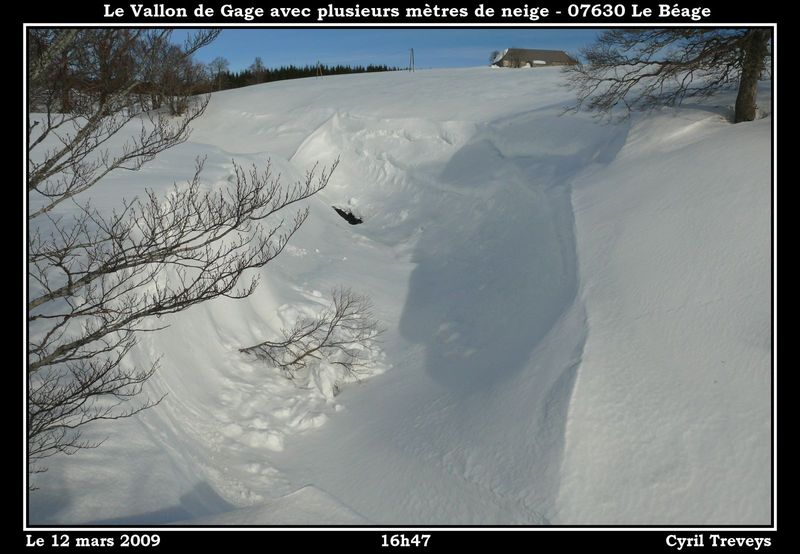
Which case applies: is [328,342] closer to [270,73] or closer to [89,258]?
[89,258]

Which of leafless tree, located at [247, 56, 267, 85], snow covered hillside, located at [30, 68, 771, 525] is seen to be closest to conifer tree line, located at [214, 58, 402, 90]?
leafless tree, located at [247, 56, 267, 85]

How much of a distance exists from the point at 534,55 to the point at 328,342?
48550 millimetres

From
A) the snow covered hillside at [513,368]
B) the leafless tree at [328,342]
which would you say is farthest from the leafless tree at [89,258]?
the leafless tree at [328,342]

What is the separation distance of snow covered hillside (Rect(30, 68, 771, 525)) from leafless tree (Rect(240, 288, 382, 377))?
12.7 inches

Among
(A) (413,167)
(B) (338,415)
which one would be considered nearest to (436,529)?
(B) (338,415)

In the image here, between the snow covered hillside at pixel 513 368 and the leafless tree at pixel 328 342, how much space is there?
1.06 ft

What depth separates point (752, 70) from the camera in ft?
38.7

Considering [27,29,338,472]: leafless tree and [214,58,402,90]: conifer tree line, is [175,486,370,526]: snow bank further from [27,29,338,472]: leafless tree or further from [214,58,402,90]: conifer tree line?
[214,58,402,90]: conifer tree line

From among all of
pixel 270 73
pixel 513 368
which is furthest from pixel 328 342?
pixel 270 73

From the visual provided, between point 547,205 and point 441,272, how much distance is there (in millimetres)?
3101

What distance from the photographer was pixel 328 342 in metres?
12.0

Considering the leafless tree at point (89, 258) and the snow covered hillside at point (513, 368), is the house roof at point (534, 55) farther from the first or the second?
the leafless tree at point (89, 258)

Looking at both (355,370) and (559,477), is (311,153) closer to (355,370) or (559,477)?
(355,370)

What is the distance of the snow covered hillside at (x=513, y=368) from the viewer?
257 inches
